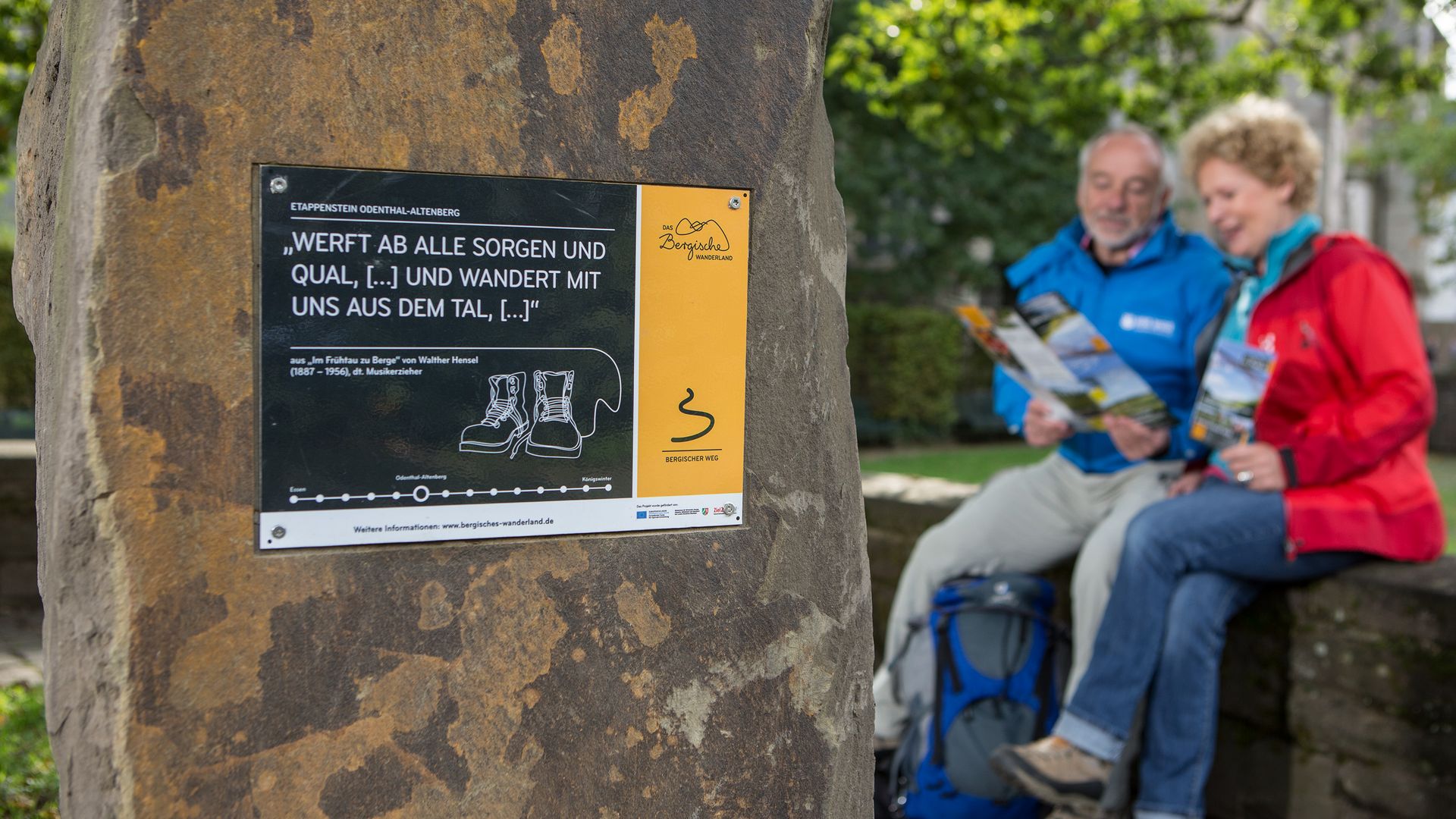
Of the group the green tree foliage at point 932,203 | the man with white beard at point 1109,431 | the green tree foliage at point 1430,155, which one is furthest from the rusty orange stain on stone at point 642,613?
the green tree foliage at point 1430,155

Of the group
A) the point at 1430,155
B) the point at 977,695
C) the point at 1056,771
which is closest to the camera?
the point at 1056,771

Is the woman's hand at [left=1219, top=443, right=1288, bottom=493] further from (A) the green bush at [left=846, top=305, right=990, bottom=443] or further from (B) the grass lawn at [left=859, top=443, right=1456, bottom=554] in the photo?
(A) the green bush at [left=846, top=305, right=990, bottom=443]

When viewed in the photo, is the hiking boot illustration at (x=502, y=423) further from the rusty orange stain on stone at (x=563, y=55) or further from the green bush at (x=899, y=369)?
the green bush at (x=899, y=369)

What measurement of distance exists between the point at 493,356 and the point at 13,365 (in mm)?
9741

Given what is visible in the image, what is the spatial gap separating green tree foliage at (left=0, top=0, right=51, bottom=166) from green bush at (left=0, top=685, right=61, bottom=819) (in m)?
3.60

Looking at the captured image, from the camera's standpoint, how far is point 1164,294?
11.5 feet

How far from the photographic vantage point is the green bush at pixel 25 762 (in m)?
3.04

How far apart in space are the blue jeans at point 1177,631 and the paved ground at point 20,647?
143 inches

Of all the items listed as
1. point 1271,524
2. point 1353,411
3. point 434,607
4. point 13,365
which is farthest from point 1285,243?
point 13,365

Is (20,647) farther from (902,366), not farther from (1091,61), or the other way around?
(902,366)

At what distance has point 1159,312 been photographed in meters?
3.50

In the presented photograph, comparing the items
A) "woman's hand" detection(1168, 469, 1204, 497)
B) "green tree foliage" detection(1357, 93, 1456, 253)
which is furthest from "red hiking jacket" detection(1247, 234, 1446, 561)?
"green tree foliage" detection(1357, 93, 1456, 253)

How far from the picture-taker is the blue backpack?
3234 millimetres

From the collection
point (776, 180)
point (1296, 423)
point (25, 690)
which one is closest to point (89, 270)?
point (776, 180)
